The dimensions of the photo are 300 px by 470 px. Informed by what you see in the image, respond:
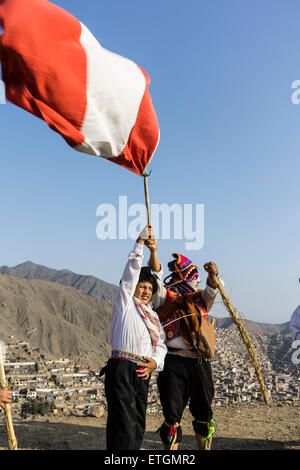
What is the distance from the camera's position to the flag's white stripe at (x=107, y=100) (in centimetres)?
373

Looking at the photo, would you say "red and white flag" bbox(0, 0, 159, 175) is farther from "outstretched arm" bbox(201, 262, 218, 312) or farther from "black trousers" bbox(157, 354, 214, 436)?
"black trousers" bbox(157, 354, 214, 436)

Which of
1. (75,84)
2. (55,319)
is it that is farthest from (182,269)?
(55,319)

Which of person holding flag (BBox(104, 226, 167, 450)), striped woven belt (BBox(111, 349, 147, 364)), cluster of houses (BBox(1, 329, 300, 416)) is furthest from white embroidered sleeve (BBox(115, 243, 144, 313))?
cluster of houses (BBox(1, 329, 300, 416))

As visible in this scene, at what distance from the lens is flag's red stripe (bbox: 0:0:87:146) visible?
3.32 m

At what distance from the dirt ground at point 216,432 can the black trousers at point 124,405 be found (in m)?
2.41

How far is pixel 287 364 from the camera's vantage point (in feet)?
95.3

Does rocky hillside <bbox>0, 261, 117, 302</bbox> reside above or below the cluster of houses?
below

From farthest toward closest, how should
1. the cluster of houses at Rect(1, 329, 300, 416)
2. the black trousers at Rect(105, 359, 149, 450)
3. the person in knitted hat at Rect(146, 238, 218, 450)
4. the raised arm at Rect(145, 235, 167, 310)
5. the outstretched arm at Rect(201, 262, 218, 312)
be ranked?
the cluster of houses at Rect(1, 329, 300, 416), the outstretched arm at Rect(201, 262, 218, 312), the raised arm at Rect(145, 235, 167, 310), the person in knitted hat at Rect(146, 238, 218, 450), the black trousers at Rect(105, 359, 149, 450)

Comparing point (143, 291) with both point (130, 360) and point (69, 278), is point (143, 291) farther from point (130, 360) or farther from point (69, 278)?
point (69, 278)

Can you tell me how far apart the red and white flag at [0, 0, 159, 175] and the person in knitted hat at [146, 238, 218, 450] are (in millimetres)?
1082

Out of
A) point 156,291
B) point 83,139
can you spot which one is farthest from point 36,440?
point 83,139

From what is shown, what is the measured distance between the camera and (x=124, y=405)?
10.4 ft
